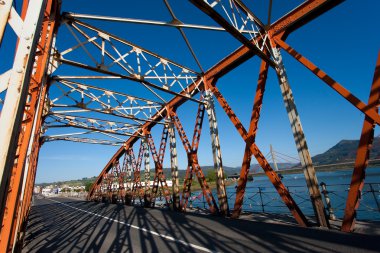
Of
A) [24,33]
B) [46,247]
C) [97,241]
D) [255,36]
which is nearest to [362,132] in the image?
[255,36]

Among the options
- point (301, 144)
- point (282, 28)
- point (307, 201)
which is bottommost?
point (307, 201)

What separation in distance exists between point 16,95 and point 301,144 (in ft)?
23.7

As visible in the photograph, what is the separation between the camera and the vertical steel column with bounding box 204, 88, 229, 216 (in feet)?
31.1

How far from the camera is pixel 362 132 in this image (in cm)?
548

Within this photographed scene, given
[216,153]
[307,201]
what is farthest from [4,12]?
[307,201]

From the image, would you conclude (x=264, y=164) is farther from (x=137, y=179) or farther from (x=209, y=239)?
(x=137, y=179)

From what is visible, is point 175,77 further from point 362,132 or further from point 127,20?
point 362,132

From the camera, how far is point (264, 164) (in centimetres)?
756

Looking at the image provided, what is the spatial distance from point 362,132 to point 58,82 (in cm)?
1187

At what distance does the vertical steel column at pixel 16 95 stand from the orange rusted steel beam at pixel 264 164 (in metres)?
7.10

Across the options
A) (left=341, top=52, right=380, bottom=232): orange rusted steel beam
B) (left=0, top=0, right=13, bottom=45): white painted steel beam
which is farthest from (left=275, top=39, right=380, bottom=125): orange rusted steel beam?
(left=0, top=0, right=13, bottom=45): white painted steel beam

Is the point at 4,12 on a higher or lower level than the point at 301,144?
higher

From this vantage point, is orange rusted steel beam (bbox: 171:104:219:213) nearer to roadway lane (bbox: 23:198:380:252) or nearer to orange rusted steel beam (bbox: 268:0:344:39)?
roadway lane (bbox: 23:198:380:252)

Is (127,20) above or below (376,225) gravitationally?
above
